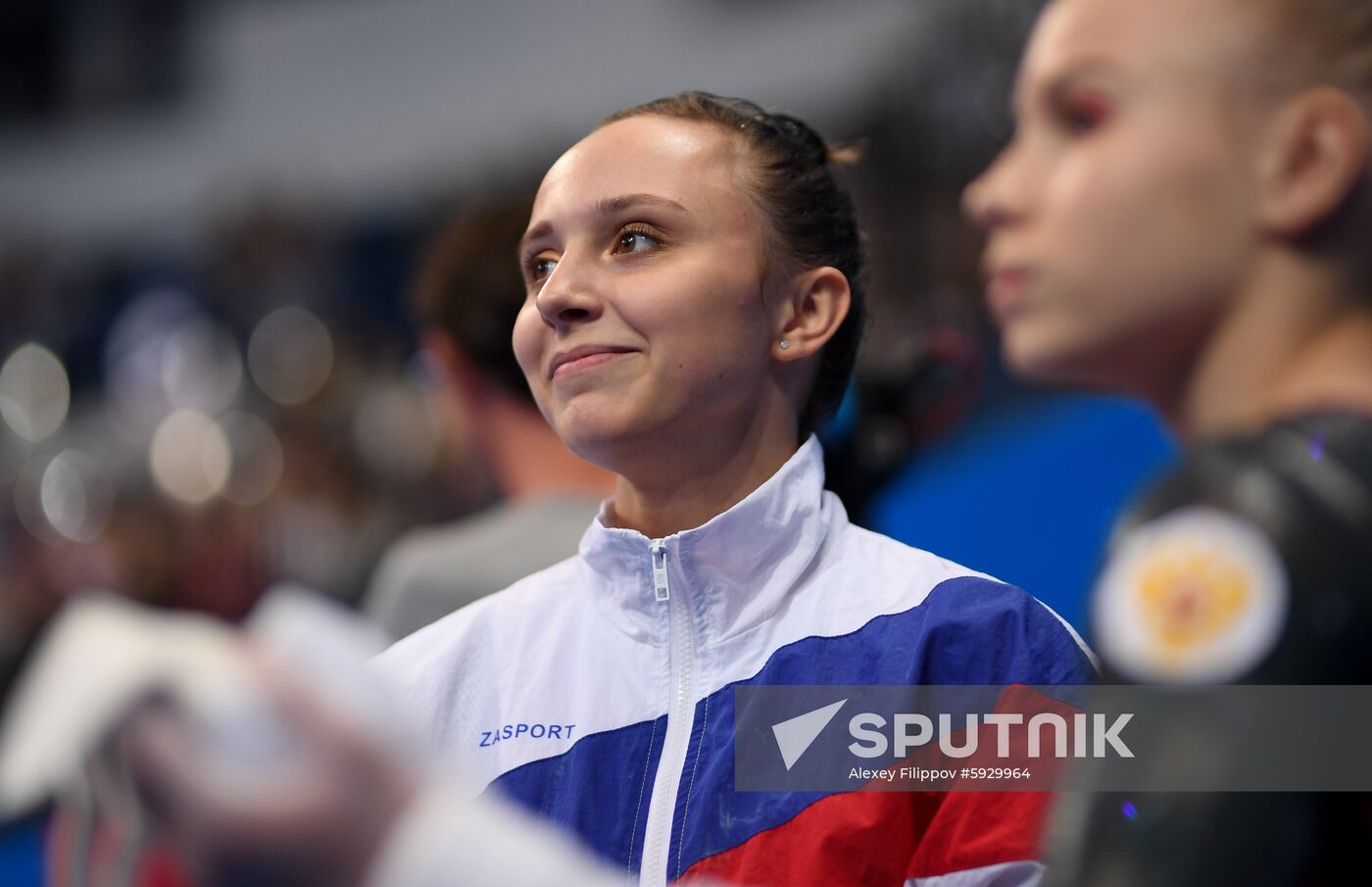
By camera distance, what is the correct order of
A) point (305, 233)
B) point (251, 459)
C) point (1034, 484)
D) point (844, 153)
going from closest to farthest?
point (844, 153) → point (1034, 484) → point (251, 459) → point (305, 233)

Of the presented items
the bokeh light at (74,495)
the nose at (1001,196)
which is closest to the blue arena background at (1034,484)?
the nose at (1001,196)

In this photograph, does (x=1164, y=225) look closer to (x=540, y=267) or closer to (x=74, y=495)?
(x=540, y=267)

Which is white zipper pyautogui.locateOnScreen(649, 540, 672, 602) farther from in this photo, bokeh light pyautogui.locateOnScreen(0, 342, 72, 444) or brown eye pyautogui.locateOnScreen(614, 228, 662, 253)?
bokeh light pyautogui.locateOnScreen(0, 342, 72, 444)

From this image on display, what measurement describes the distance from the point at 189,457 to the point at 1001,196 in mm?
6345

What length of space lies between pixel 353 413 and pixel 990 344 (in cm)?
363

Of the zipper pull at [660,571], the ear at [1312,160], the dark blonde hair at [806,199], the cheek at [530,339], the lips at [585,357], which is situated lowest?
Answer: the zipper pull at [660,571]

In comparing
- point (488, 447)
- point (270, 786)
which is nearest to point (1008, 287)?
point (270, 786)

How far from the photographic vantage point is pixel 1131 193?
697 mm

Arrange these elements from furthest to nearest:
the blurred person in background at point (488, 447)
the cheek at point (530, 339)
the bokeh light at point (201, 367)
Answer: the bokeh light at point (201, 367)
the blurred person in background at point (488, 447)
the cheek at point (530, 339)

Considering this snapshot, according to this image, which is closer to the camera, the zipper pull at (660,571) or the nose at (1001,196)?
the nose at (1001,196)

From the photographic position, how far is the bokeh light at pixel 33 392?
719 cm

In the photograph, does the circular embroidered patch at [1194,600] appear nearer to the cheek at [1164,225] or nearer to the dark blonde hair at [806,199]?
the cheek at [1164,225]

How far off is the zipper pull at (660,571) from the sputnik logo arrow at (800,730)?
0.13m

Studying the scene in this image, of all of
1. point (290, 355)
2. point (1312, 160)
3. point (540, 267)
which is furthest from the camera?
point (290, 355)
